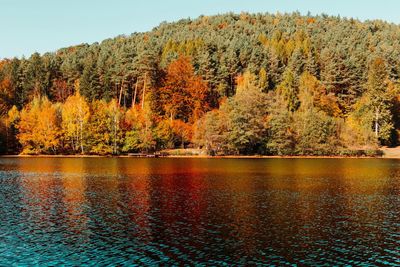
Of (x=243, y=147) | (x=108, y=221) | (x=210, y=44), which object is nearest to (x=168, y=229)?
(x=108, y=221)

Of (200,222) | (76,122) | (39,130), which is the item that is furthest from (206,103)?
(200,222)

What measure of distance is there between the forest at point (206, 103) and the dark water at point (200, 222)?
61689mm

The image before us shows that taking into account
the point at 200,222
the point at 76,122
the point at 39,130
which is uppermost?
the point at 76,122

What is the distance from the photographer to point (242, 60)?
16850cm

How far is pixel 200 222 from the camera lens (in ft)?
115

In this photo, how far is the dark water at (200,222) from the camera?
85.2 feet

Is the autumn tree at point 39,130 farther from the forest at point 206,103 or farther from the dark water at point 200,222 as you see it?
the dark water at point 200,222

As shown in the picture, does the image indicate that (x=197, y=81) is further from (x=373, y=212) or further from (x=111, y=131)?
(x=373, y=212)

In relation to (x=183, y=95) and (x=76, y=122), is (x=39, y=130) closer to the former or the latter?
(x=76, y=122)

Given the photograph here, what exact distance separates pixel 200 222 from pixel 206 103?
4355 inches

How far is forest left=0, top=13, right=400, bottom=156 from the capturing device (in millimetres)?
122938

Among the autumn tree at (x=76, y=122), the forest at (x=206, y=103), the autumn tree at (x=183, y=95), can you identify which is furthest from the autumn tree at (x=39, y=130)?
the autumn tree at (x=183, y=95)

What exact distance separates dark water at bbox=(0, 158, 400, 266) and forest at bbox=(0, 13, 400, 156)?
202 feet

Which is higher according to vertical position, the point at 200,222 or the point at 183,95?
the point at 183,95
